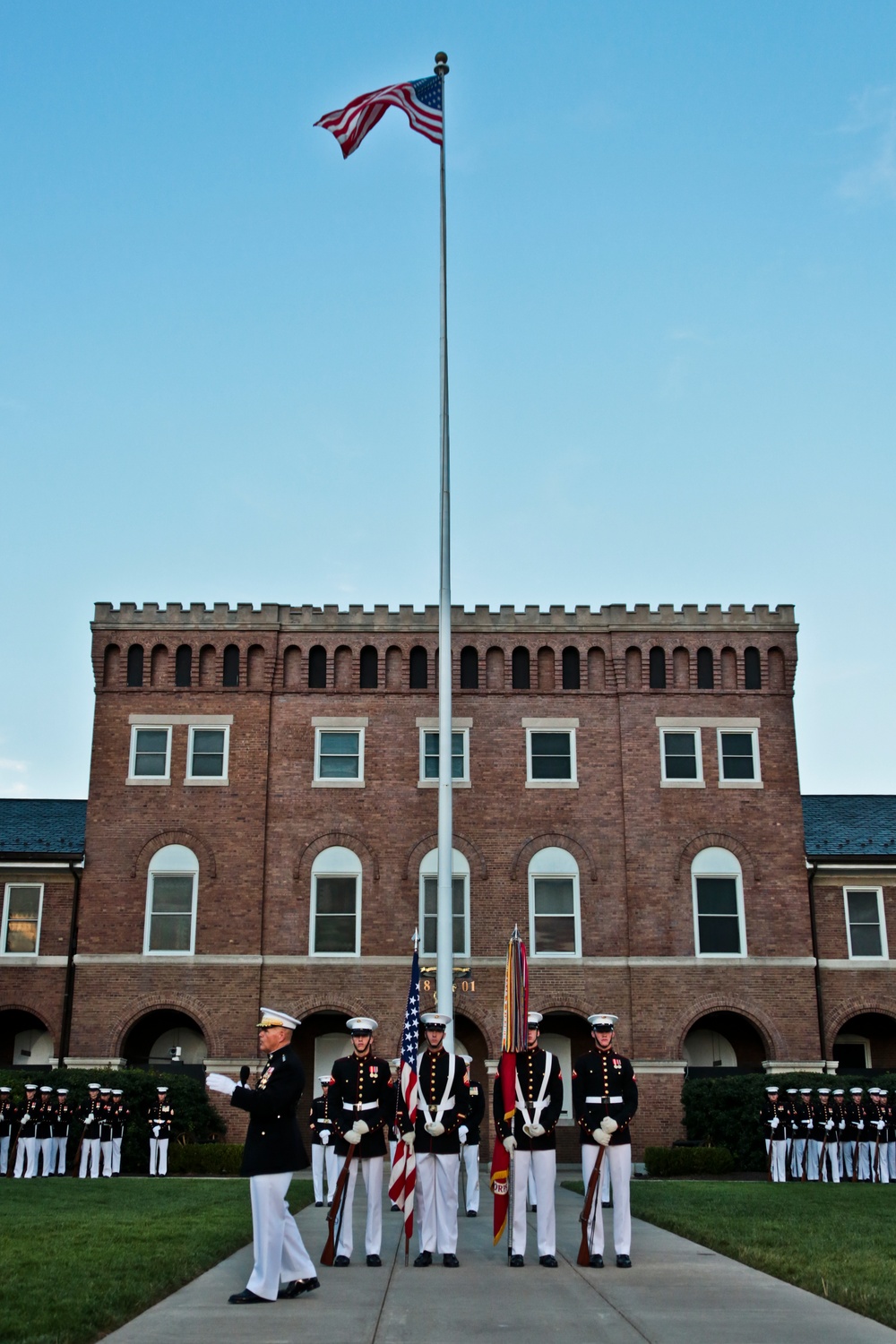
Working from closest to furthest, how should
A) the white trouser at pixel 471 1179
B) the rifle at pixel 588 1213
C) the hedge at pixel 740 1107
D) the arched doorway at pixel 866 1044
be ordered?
the rifle at pixel 588 1213, the white trouser at pixel 471 1179, the hedge at pixel 740 1107, the arched doorway at pixel 866 1044

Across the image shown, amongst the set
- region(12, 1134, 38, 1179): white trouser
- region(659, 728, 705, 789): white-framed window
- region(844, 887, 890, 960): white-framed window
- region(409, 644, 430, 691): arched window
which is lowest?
region(12, 1134, 38, 1179): white trouser

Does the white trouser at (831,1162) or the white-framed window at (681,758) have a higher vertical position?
the white-framed window at (681,758)

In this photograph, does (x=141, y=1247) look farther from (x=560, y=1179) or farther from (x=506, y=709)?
(x=506, y=709)

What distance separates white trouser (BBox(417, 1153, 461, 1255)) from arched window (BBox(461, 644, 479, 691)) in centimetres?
2284

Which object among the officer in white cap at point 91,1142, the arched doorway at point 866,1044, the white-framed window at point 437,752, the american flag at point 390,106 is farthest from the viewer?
the arched doorway at point 866,1044

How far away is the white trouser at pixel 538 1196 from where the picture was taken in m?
12.5

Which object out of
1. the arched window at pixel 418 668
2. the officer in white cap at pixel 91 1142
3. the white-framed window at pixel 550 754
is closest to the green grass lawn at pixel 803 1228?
the officer in white cap at pixel 91 1142

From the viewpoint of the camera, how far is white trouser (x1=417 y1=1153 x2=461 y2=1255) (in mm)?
12578

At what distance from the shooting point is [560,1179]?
88.8 feet

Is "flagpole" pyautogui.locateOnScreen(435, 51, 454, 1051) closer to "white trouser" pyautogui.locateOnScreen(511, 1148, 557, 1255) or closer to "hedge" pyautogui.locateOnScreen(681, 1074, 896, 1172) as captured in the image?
"white trouser" pyautogui.locateOnScreen(511, 1148, 557, 1255)

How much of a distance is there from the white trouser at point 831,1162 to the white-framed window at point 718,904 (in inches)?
266

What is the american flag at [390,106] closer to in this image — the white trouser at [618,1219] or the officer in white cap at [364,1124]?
the officer in white cap at [364,1124]

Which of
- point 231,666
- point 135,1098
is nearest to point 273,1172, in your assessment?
point 135,1098

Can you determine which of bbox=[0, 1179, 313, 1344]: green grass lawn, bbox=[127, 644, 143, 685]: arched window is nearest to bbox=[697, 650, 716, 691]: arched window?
bbox=[127, 644, 143, 685]: arched window
